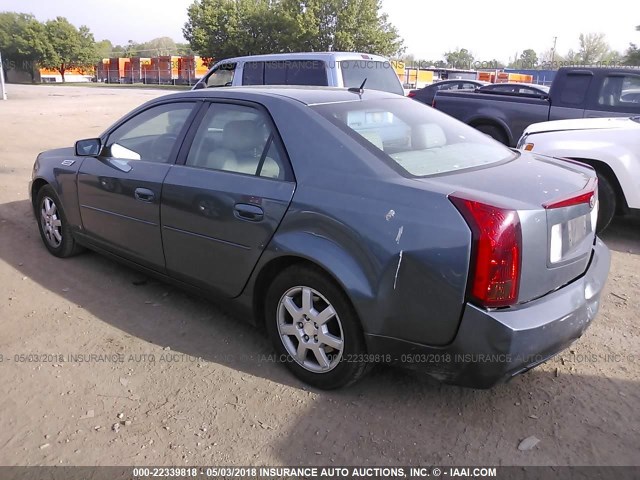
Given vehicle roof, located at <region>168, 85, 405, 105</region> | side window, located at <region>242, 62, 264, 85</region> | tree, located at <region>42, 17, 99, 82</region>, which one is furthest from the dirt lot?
tree, located at <region>42, 17, 99, 82</region>

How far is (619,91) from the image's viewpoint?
24.3 feet

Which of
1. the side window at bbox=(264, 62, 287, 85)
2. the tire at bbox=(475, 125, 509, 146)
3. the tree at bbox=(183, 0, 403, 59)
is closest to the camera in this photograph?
the tire at bbox=(475, 125, 509, 146)

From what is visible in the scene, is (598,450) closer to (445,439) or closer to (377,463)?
(445,439)

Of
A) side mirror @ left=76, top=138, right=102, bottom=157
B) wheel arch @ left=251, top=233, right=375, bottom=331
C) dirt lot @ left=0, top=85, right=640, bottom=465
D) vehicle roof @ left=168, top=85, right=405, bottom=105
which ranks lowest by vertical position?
dirt lot @ left=0, top=85, right=640, bottom=465

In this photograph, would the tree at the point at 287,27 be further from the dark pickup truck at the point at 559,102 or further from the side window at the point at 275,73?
the dark pickup truck at the point at 559,102

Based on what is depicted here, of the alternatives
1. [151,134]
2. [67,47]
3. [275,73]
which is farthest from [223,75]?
[67,47]

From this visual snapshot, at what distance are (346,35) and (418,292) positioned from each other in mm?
41182

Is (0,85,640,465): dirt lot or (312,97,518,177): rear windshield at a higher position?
(312,97,518,177): rear windshield

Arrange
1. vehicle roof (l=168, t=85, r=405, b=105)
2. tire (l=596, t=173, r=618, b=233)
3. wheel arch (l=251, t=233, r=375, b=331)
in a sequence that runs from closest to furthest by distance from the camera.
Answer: wheel arch (l=251, t=233, r=375, b=331) → vehicle roof (l=168, t=85, r=405, b=105) → tire (l=596, t=173, r=618, b=233)

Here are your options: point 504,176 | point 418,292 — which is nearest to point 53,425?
point 418,292

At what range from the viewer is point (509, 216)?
90.3 inches

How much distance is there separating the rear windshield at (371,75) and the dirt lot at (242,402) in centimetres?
536

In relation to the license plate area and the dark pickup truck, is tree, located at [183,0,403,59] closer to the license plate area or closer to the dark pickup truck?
the dark pickup truck

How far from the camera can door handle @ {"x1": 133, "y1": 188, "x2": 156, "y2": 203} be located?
145 inches
